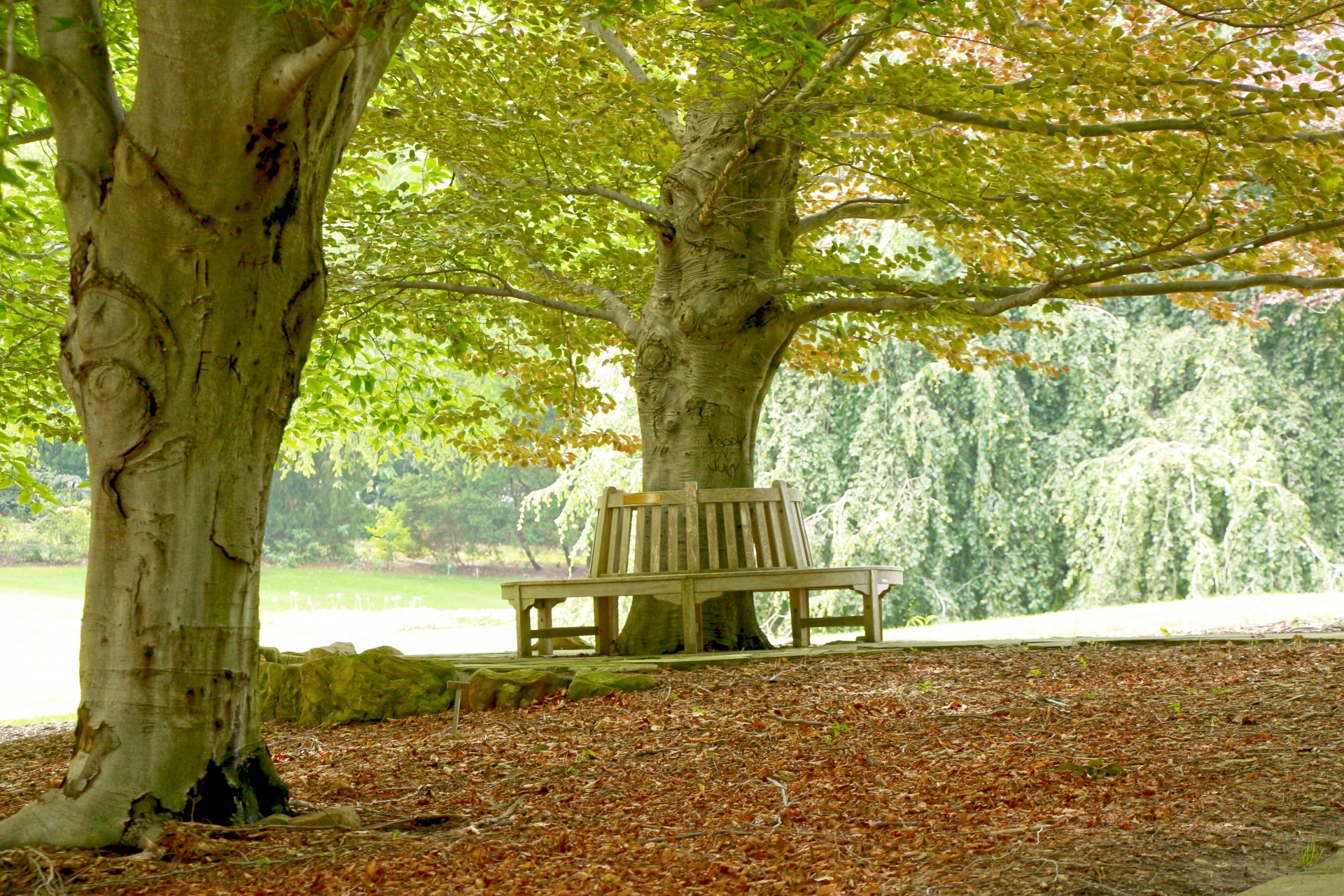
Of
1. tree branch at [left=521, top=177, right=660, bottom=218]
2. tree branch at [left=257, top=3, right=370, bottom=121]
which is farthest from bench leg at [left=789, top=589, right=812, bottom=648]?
tree branch at [left=257, top=3, right=370, bottom=121]

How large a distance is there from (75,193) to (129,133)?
0.23 meters

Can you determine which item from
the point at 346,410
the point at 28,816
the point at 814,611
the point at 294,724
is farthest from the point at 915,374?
the point at 28,816

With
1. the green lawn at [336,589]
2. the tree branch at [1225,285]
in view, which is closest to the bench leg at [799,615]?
the tree branch at [1225,285]

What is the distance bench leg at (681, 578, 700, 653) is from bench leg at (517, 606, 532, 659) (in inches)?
37.4

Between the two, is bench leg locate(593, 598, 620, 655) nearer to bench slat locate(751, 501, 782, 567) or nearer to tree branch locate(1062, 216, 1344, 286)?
bench slat locate(751, 501, 782, 567)

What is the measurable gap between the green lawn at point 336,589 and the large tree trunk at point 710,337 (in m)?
23.9

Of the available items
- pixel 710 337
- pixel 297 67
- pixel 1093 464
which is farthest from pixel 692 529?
pixel 1093 464

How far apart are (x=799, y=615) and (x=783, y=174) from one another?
2.90 meters

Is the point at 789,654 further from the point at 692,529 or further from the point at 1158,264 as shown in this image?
the point at 1158,264

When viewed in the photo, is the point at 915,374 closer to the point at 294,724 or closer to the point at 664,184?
the point at 664,184

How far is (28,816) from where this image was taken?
3227mm

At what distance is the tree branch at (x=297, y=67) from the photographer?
303 centimetres

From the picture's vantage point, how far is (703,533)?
23.9 feet

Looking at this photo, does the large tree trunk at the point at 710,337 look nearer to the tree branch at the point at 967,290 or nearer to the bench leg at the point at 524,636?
the tree branch at the point at 967,290
